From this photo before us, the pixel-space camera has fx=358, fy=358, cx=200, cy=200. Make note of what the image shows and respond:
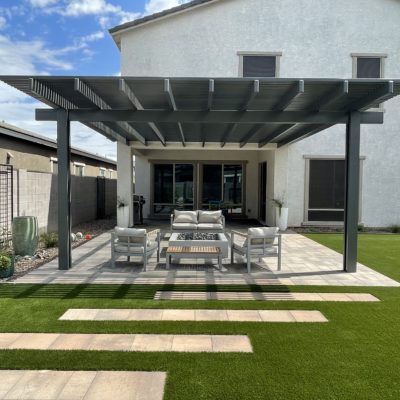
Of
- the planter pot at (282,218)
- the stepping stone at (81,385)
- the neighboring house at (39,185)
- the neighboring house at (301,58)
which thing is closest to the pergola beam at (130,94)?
the neighboring house at (39,185)

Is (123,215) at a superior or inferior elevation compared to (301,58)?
inferior

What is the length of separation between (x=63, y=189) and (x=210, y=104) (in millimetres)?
3293

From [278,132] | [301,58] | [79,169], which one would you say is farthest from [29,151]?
[301,58]

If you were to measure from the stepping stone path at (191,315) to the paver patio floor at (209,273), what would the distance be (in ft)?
4.51

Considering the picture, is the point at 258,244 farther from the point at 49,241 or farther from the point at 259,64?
the point at 259,64

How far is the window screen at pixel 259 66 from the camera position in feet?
45.2

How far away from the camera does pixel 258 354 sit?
371cm

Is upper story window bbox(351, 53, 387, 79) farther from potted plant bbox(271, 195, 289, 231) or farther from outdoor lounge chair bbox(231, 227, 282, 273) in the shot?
outdoor lounge chair bbox(231, 227, 282, 273)

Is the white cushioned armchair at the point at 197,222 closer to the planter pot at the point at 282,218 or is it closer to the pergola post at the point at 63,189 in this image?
the planter pot at the point at 282,218

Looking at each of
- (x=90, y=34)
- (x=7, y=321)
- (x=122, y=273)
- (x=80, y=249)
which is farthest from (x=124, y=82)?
(x=90, y=34)

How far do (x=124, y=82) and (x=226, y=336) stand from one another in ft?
13.7

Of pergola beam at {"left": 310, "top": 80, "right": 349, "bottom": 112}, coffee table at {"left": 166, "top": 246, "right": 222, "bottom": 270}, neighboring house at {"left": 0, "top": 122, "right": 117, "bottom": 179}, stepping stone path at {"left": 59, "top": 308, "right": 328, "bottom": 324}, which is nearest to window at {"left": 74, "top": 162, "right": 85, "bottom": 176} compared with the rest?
neighboring house at {"left": 0, "top": 122, "right": 117, "bottom": 179}

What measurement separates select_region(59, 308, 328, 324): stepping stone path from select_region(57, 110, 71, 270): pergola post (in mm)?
2353

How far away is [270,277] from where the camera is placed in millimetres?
6734
